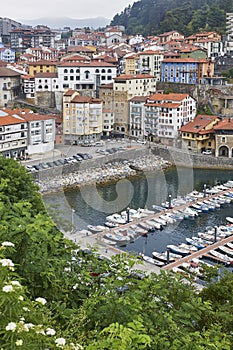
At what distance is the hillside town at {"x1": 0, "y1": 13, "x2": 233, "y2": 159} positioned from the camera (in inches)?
776

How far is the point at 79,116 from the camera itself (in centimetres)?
2162

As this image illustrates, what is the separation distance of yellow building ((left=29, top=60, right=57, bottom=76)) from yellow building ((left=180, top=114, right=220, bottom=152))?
29.9 ft

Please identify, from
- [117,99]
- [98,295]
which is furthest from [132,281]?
[117,99]

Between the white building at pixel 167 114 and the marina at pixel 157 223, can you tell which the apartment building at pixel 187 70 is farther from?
the marina at pixel 157 223

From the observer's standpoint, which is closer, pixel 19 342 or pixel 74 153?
pixel 19 342

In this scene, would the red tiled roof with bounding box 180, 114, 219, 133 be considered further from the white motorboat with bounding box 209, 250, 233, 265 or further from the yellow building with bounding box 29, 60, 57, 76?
the white motorboat with bounding box 209, 250, 233, 265

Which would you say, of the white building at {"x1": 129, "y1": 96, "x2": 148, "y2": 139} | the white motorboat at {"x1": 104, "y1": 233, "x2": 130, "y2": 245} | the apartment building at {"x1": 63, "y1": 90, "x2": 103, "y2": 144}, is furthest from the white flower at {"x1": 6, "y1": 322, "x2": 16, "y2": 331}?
the white building at {"x1": 129, "y1": 96, "x2": 148, "y2": 139}

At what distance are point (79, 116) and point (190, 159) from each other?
5.02 meters

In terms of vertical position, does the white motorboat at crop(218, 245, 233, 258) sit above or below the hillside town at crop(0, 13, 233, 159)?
below

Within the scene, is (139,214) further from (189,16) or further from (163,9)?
(163,9)

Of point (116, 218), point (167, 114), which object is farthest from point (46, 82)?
point (116, 218)

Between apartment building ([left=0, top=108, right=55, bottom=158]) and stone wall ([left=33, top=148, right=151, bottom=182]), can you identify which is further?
apartment building ([left=0, top=108, right=55, bottom=158])

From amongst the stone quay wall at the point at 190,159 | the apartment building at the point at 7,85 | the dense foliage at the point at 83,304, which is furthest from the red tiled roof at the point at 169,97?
the dense foliage at the point at 83,304

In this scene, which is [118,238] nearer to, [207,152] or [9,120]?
[9,120]
